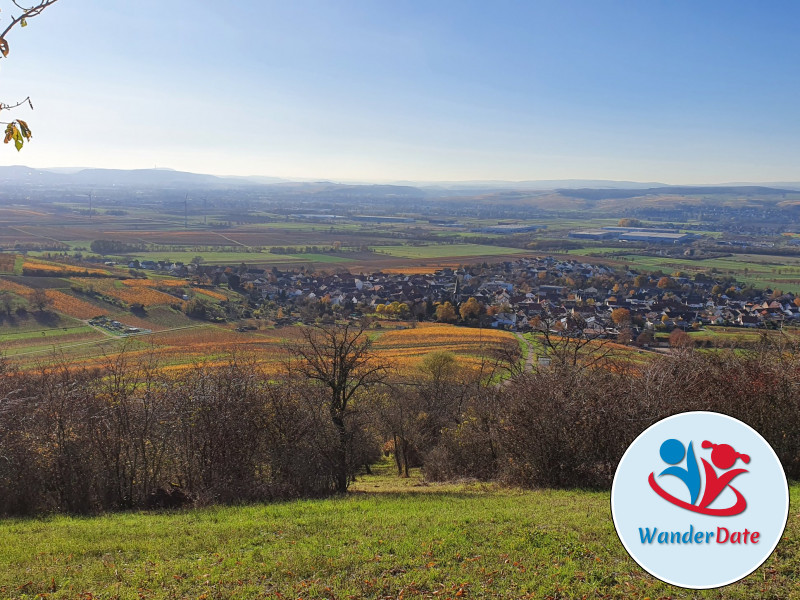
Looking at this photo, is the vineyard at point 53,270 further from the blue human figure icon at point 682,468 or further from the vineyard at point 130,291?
the blue human figure icon at point 682,468

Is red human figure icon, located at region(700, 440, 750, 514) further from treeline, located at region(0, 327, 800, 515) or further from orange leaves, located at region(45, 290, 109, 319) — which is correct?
orange leaves, located at region(45, 290, 109, 319)

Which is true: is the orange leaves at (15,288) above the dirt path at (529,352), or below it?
above

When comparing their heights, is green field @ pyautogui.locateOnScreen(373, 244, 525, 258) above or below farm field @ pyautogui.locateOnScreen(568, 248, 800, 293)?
above

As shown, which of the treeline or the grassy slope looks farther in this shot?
the treeline

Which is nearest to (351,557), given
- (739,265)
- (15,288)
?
(15,288)

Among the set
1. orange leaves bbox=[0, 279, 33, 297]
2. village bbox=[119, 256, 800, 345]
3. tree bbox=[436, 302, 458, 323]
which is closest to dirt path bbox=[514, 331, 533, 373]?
village bbox=[119, 256, 800, 345]

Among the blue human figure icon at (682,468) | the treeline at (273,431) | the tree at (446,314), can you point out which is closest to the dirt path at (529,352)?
the tree at (446,314)
